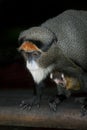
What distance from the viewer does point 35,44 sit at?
8.01 ft

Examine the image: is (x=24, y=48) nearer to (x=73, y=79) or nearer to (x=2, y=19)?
(x=73, y=79)

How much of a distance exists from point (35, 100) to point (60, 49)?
0.28m

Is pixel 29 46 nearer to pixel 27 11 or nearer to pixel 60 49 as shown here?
pixel 60 49

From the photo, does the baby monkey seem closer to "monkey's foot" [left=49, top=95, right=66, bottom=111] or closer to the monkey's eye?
"monkey's foot" [left=49, top=95, right=66, bottom=111]

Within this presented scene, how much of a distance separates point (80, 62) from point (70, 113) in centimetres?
52

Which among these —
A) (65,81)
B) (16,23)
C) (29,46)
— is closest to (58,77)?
(65,81)

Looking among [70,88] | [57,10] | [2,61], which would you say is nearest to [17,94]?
[70,88]

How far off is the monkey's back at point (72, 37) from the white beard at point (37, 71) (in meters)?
0.13

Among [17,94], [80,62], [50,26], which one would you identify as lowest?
[17,94]

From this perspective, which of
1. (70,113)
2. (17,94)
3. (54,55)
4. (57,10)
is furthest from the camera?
(57,10)

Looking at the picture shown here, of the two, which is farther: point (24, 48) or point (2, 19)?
point (2, 19)

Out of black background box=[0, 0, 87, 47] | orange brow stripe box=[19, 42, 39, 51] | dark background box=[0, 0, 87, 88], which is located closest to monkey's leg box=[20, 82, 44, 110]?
orange brow stripe box=[19, 42, 39, 51]

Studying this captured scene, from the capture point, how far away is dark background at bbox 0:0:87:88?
4.01 meters

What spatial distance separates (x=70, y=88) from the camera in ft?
8.75
